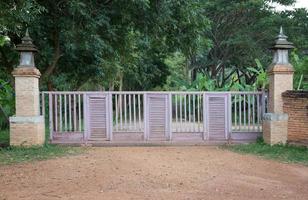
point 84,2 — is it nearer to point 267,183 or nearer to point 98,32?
point 98,32

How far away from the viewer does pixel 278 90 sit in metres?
13.0

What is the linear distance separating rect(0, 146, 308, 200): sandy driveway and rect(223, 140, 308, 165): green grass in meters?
0.63

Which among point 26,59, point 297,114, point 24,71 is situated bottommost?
point 297,114

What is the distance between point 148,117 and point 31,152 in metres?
3.73

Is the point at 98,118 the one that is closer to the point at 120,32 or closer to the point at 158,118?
the point at 158,118

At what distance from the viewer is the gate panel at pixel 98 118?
13617 mm

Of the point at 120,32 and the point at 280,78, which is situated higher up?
the point at 120,32

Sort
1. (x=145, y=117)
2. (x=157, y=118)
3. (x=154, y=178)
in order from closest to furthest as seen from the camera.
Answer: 1. (x=154, y=178)
2. (x=145, y=117)
3. (x=157, y=118)

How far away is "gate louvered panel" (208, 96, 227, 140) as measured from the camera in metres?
13.9

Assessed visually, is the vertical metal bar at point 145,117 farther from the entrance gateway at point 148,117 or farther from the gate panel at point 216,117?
the gate panel at point 216,117

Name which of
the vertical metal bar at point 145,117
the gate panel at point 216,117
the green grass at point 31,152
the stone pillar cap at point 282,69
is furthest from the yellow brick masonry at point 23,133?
the stone pillar cap at point 282,69

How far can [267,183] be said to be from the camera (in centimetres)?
810

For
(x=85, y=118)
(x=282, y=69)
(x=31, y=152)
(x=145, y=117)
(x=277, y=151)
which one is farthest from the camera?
(x=145, y=117)

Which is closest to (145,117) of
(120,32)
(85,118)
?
(85,118)
